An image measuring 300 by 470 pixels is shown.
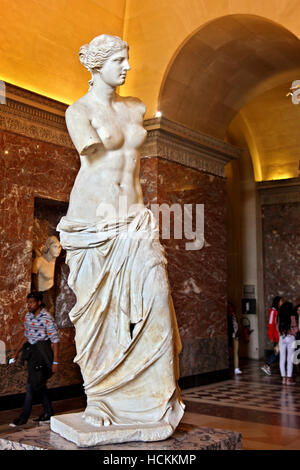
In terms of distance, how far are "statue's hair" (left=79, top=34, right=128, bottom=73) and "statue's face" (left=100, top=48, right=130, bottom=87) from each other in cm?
3

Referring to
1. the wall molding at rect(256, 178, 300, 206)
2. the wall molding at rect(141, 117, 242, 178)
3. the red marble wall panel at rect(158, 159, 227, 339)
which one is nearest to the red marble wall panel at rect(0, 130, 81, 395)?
the wall molding at rect(141, 117, 242, 178)

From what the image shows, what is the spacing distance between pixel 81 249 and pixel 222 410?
4708 millimetres

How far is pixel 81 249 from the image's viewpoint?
3.79 metres

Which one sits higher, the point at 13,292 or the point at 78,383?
the point at 13,292

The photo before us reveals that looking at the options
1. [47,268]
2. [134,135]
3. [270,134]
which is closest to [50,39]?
[47,268]

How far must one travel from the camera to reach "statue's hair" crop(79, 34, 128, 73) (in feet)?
12.4

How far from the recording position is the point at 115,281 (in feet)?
12.1

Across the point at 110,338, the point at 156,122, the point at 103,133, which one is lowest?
the point at 110,338

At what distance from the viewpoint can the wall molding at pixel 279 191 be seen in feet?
46.3

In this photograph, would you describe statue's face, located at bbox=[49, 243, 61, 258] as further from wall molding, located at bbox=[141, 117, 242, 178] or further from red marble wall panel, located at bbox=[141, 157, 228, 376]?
wall molding, located at bbox=[141, 117, 242, 178]

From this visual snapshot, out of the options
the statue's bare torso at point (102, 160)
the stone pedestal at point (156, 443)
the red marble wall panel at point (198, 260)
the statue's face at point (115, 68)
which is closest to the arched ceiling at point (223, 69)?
the red marble wall panel at point (198, 260)

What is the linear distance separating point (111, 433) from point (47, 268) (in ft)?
17.9
